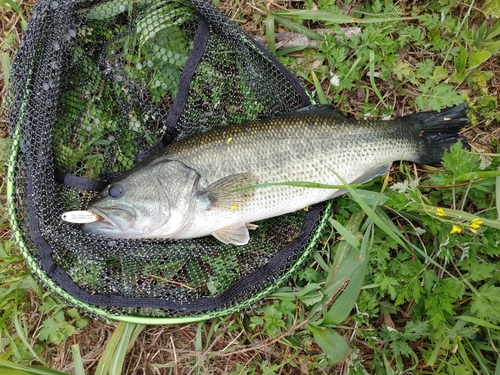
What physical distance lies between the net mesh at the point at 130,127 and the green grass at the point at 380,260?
1.04 ft

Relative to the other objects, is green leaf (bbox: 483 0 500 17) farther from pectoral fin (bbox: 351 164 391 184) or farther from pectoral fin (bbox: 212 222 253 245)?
pectoral fin (bbox: 212 222 253 245)

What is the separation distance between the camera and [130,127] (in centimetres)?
327

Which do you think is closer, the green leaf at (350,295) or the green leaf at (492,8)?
the green leaf at (350,295)

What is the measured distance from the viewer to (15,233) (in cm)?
293

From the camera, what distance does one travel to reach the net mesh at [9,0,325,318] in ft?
9.65

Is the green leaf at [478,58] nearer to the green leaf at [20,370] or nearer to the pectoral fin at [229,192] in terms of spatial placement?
the pectoral fin at [229,192]

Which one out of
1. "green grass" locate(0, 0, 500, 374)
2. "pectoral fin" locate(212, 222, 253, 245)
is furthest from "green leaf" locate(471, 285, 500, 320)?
"pectoral fin" locate(212, 222, 253, 245)

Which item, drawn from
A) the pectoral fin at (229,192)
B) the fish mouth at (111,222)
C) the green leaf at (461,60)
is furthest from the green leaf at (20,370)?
the green leaf at (461,60)

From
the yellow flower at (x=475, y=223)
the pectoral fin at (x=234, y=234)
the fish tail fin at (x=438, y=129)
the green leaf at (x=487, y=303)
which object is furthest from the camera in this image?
the fish tail fin at (x=438, y=129)

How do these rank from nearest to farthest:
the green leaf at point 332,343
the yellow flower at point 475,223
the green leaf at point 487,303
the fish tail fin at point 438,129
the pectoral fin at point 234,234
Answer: the yellow flower at point 475,223 < the green leaf at point 487,303 < the green leaf at point 332,343 < the pectoral fin at point 234,234 < the fish tail fin at point 438,129

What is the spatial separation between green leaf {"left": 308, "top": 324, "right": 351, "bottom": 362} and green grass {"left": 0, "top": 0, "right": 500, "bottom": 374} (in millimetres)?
10

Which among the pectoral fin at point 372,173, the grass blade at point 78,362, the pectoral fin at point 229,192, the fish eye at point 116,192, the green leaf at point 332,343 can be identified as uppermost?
the fish eye at point 116,192

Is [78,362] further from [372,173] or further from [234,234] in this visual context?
[372,173]

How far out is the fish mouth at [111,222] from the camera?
293 cm
